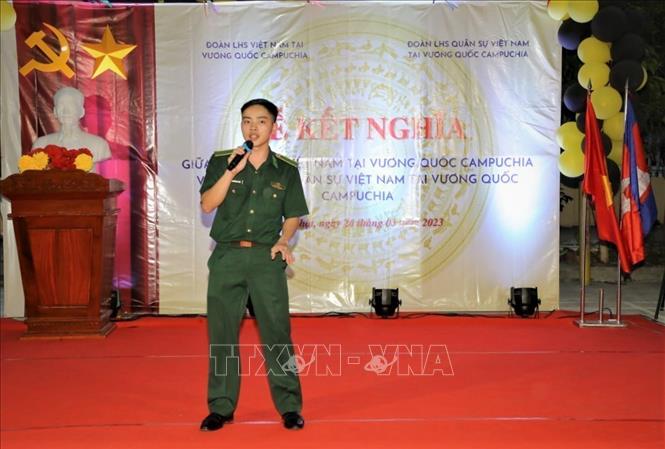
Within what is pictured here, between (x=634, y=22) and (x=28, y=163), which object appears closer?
(x=28, y=163)

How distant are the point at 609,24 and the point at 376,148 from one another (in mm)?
2018

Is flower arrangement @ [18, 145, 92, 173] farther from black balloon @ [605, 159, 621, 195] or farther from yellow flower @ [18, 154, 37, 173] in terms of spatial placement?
black balloon @ [605, 159, 621, 195]

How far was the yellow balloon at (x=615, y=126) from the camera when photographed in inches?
247

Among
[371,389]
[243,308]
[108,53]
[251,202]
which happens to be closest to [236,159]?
[251,202]

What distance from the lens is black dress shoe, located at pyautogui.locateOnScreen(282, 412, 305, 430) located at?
3.50 meters

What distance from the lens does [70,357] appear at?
16.8 ft

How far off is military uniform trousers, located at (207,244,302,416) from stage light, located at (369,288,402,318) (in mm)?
3037

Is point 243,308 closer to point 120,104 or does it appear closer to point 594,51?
point 120,104

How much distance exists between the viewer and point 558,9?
6.39 metres

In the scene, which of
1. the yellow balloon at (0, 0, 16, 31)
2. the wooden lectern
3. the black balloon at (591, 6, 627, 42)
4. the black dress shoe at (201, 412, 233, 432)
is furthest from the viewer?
the yellow balloon at (0, 0, 16, 31)

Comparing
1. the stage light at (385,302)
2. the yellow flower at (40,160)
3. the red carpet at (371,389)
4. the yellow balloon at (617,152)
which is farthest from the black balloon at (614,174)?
the yellow flower at (40,160)

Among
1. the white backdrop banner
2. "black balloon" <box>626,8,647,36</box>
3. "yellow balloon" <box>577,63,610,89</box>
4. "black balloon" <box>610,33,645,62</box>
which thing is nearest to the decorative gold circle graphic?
the white backdrop banner

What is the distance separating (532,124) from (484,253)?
114cm

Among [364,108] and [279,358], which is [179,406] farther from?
[364,108]
